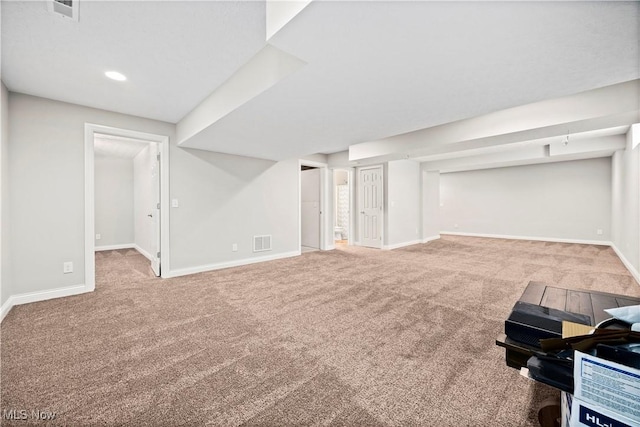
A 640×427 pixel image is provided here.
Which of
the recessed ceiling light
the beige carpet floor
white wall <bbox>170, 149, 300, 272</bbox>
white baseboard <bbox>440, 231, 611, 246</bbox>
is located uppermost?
the recessed ceiling light

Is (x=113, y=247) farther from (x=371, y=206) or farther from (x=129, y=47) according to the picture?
(x=371, y=206)

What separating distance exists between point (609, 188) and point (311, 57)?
894 centimetres

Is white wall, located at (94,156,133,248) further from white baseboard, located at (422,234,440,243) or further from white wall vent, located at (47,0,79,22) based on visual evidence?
white baseboard, located at (422,234,440,243)

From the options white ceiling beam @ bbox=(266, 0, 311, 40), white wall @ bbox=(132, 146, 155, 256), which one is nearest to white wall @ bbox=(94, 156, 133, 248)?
white wall @ bbox=(132, 146, 155, 256)

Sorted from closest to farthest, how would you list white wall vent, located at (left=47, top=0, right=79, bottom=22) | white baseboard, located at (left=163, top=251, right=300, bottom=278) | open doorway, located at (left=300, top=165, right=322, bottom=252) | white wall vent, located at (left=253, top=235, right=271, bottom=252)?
white wall vent, located at (left=47, top=0, right=79, bottom=22) < white baseboard, located at (left=163, top=251, right=300, bottom=278) < white wall vent, located at (left=253, top=235, right=271, bottom=252) < open doorway, located at (left=300, top=165, right=322, bottom=252)

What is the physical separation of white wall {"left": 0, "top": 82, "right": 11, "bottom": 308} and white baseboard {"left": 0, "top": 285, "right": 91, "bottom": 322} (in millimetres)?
73

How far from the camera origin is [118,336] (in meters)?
2.19

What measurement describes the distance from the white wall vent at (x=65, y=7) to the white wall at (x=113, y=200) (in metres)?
5.90

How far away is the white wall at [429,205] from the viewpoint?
25.4 feet

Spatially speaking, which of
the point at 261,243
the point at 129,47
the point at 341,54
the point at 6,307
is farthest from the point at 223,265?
the point at 341,54

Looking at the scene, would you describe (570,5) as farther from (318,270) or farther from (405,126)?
(318,270)

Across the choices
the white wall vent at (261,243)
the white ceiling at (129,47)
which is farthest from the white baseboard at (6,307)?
the white wall vent at (261,243)

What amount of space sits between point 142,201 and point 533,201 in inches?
415

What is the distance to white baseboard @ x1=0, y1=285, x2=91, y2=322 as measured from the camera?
268 centimetres
